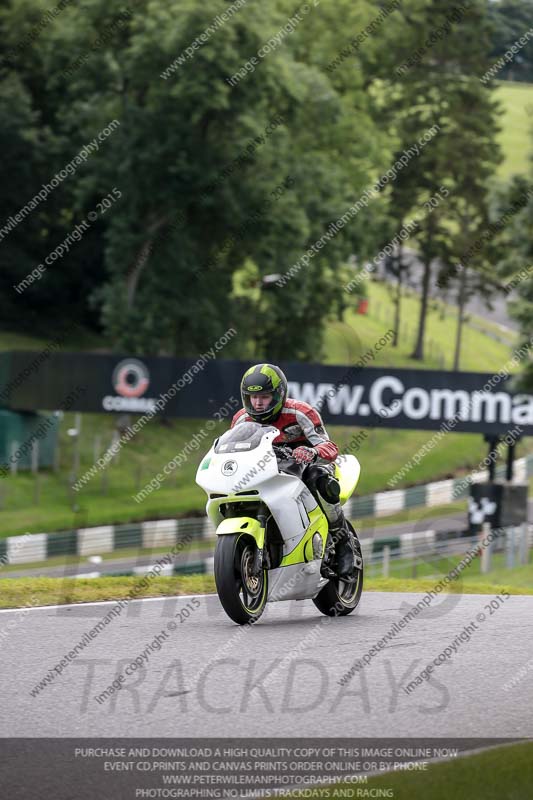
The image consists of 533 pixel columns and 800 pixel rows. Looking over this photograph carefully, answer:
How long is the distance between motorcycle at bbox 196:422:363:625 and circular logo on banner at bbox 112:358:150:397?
2447cm

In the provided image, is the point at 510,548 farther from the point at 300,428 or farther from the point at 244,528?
the point at 244,528

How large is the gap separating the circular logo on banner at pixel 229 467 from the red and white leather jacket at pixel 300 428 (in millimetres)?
599

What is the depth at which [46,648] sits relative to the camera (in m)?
8.77

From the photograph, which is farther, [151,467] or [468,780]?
[151,467]

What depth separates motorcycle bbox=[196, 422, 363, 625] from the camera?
30.8 ft

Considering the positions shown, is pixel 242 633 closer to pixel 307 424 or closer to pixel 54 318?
pixel 307 424

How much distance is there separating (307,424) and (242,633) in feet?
5.80

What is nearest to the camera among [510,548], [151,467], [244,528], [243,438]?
[244,528]

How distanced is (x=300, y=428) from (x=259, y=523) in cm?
105

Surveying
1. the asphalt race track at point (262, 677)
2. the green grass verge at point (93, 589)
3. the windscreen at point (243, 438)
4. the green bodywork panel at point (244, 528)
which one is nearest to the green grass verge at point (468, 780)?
the asphalt race track at point (262, 677)

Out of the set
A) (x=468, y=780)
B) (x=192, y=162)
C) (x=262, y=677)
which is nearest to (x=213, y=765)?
(x=468, y=780)

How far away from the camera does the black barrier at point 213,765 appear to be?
5805 millimetres

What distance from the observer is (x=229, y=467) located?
31.6 ft

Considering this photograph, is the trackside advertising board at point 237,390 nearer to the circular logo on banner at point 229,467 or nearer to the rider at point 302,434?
the rider at point 302,434
